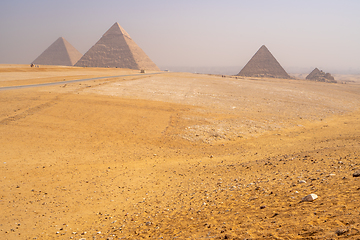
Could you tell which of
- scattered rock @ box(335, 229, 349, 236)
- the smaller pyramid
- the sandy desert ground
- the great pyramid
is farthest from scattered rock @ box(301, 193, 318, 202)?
the great pyramid

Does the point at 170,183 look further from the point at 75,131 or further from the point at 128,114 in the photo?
the point at 128,114

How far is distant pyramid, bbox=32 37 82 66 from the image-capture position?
4668 inches

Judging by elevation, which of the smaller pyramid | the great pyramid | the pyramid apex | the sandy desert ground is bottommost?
the sandy desert ground

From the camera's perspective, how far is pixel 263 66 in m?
90.8

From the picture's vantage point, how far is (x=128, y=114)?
1548 centimetres

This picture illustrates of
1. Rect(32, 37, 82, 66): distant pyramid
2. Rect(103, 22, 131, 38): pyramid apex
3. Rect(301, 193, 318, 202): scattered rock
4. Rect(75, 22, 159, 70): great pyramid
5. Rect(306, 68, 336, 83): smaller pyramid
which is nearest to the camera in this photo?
Rect(301, 193, 318, 202): scattered rock

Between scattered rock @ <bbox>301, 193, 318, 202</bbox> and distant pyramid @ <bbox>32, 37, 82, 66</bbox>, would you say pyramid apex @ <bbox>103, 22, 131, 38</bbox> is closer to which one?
distant pyramid @ <bbox>32, 37, 82, 66</bbox>

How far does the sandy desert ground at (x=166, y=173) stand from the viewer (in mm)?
4449

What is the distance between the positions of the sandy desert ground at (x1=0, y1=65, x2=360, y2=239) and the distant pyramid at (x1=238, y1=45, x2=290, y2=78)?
2942 inches

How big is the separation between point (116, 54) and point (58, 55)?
38.5 m

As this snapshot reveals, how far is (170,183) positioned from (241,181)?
2.12m

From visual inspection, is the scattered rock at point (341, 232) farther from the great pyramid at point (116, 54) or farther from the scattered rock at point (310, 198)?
the great pyramid at point (116, 54)

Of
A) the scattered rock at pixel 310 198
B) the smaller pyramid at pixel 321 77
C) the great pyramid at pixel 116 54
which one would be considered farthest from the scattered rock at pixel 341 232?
the great pyramid at pixel 116 54

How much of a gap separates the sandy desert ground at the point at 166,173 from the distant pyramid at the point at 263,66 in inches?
2942
